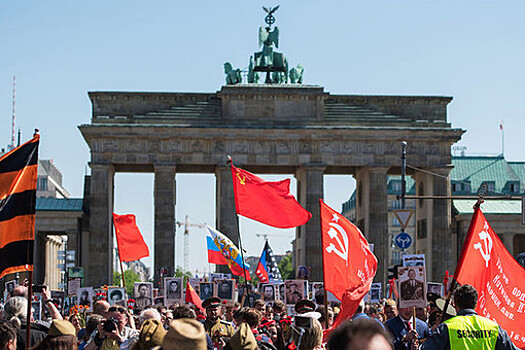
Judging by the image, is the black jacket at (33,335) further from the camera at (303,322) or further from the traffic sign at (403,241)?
the traffic sign at (403,241)

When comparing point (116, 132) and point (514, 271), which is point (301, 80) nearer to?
point (116, 132)

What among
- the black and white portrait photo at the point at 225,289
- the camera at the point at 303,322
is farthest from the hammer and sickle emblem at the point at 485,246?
the black and white portrait photo at the point at 225,289

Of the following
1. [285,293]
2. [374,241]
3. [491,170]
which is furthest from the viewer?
[491,170]

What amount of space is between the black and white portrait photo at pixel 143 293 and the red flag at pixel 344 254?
14780mm

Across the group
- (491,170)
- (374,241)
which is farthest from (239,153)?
(491,170)

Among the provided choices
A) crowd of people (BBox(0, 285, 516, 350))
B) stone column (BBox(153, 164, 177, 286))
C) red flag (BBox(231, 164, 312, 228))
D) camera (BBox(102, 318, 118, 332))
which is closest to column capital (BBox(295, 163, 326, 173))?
stone column (BBox(153, 164, 177, 286))

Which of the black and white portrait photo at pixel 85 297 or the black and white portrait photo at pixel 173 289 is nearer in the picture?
the black and white portrait photo at pixel 85 297

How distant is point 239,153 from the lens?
246 feet

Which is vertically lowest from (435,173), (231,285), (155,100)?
(231,285)

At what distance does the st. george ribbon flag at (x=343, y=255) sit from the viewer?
57.6 feet

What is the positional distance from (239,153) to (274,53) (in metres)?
8.16

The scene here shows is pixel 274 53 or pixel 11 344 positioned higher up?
pixel 274 53

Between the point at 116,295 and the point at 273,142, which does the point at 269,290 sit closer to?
the point at 116,295

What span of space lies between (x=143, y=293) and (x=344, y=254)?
15.4 meters
